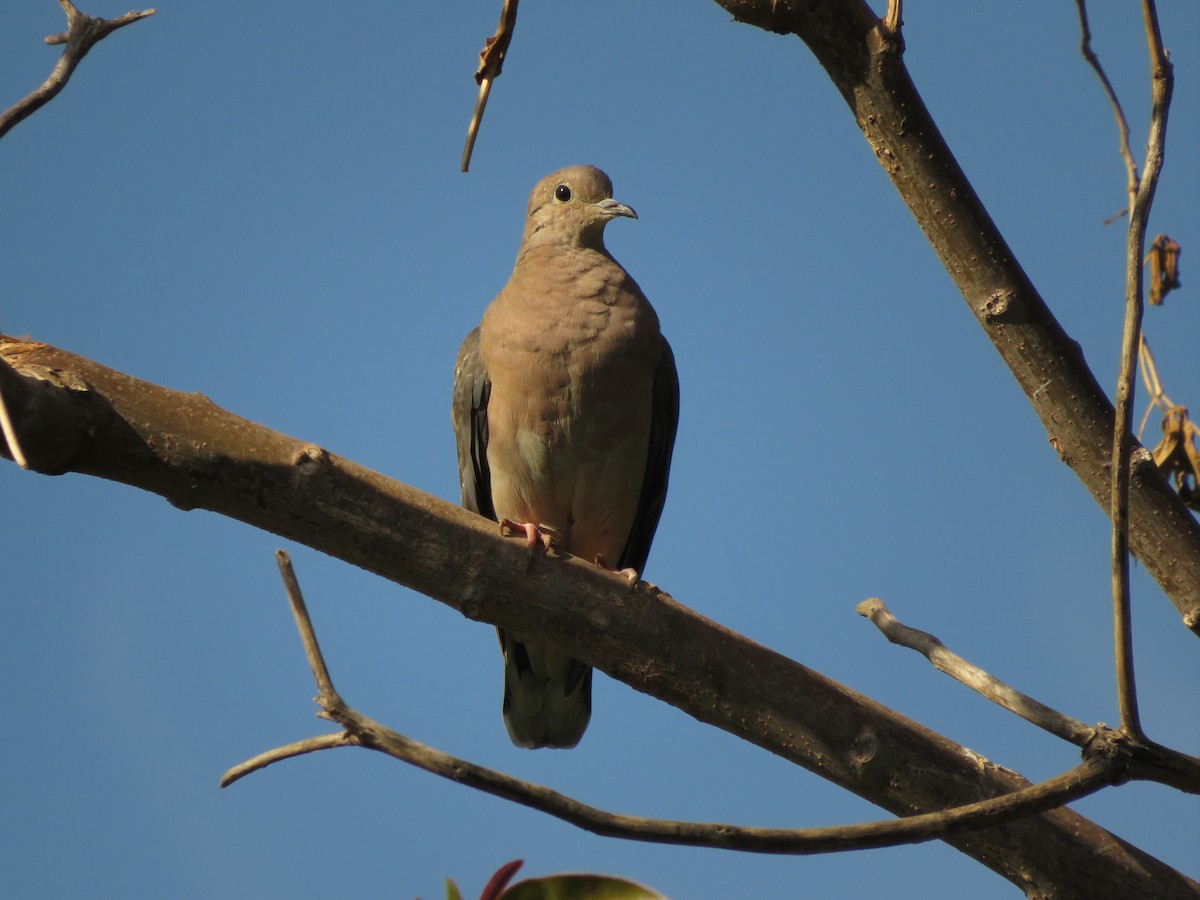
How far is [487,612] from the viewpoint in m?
2.97

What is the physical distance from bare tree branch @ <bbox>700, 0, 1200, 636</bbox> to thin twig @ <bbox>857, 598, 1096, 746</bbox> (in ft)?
1.76

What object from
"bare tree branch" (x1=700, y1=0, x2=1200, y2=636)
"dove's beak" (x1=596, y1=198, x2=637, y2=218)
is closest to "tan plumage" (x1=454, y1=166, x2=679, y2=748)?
"dove's beak" (x1=596, y1=198, x2=637, y2=218)

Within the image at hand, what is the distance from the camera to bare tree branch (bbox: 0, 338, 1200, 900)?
2.57 m

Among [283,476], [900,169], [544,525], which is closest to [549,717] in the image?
[544,525]

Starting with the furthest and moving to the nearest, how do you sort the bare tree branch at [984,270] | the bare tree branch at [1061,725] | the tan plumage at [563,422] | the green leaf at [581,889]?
the tan plumage at [563,422] → the bare tree branch at [984,270] → the bare tree branch at [1061,725] → the green leaf at [581,889]

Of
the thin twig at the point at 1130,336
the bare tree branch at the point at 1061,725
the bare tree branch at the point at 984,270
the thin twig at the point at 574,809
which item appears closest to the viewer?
the thin twig at the point at 574,809

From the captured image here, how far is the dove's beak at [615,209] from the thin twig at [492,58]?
9.13 ft

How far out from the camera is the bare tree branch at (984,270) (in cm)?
277

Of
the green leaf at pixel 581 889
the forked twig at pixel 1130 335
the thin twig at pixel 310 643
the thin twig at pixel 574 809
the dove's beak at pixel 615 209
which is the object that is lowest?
the green leaf at pixel 581 889

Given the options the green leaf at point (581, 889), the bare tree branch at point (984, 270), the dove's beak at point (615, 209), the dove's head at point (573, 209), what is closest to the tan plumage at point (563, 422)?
the dove's head at point (573, 209)

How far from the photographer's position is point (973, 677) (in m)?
2.85

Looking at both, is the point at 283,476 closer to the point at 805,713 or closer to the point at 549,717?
the point at 805,713

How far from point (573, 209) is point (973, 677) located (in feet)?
11.1

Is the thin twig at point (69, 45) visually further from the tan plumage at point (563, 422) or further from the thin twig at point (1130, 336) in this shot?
the tan plumage at point (563, 422)
